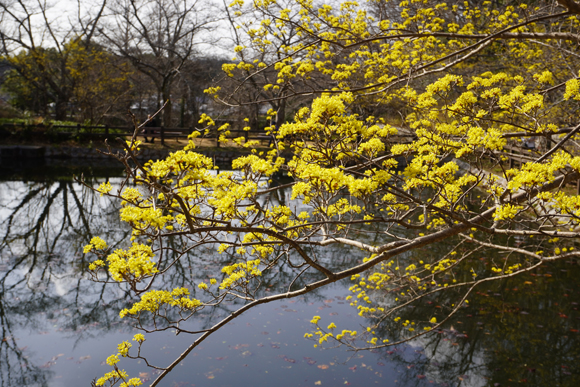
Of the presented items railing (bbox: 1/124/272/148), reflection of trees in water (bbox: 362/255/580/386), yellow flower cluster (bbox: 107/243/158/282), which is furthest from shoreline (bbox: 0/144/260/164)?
yellow flower cluster (bbox: 107/243/158/282)

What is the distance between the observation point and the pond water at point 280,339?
184 inches

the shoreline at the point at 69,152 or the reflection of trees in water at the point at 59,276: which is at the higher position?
the shoreline at the point at 69,152

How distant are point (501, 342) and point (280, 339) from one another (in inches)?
102

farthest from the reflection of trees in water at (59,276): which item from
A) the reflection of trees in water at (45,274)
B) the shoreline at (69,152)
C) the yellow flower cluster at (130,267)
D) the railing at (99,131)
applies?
the railing at (99,131)

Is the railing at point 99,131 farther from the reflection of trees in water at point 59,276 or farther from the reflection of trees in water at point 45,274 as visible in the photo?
the reflection of trees in water at point 59,276

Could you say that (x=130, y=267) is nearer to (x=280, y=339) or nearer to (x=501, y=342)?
(x=280, y=339)

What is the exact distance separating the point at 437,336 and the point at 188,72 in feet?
68.5

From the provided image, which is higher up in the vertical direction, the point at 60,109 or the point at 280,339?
the point at 60,109

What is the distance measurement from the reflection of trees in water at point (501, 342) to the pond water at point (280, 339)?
1 centimetres

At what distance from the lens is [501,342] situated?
530 cm

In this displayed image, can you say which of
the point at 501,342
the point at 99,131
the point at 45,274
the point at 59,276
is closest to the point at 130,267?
the point at 501,342

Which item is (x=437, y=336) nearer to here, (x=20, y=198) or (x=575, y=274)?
(x=575, y=274)

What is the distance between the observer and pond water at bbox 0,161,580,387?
15.4 ft

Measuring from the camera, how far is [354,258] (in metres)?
7.92
